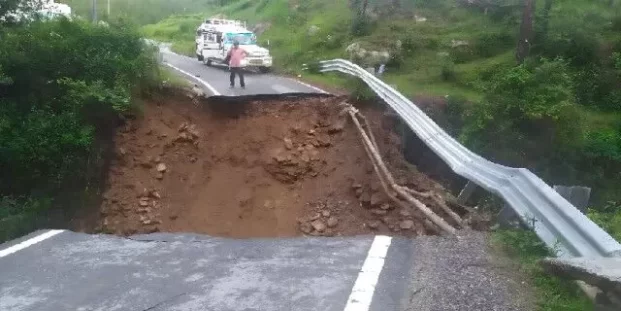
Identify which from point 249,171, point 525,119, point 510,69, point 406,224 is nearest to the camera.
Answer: point 406,224

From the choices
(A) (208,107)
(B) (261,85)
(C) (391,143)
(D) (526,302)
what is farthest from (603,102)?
(D) (526,302)

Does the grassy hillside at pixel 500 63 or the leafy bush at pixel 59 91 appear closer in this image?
the grassy hillside at pixel 500 63

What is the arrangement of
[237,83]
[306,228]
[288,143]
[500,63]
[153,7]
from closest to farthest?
[306,228] < [288,143] < [237,83] < [500,63] < [153,7]

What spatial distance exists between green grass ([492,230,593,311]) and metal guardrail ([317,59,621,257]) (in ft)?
0.46

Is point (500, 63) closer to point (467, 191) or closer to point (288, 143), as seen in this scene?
point (288, 143)

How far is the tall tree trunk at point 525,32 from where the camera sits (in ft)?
59.3

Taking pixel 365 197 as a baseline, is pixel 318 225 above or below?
below

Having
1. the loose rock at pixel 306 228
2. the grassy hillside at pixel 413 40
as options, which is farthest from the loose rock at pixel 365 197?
the grassy hillside at pixel 413 40

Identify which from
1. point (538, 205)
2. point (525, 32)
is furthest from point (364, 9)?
point (538, 205)

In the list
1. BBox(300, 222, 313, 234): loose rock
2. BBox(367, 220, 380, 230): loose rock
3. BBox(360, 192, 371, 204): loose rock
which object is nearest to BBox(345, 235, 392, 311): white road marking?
BBox(367, 220, 380, 230): loose rock

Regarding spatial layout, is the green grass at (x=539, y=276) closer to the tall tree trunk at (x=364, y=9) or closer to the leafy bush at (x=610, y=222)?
the leafy bush at (x=610, y=222)

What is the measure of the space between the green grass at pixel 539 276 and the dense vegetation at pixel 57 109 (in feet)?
33.1

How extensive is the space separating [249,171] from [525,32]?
980 cm

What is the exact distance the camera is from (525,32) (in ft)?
59.4
